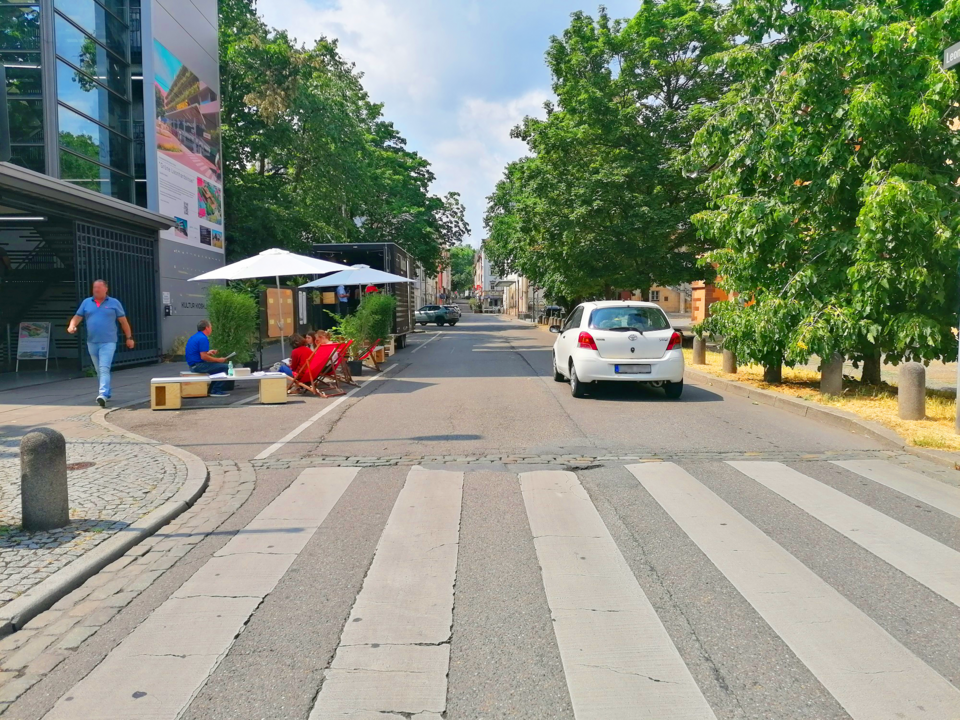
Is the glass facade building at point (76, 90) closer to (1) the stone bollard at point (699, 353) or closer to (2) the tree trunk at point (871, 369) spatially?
(1) the stone bollard at point (699, 353)

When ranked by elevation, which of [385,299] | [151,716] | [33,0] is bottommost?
[151,716]

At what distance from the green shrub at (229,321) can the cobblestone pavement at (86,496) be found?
588 centimetres

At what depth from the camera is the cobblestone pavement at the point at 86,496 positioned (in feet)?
15.2

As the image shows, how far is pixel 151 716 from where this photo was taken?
297 centimetres

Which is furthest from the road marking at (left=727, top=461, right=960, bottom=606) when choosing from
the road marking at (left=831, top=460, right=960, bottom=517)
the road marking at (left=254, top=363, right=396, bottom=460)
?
the road marking at (left=254, top=363, right=396, bottom=460)

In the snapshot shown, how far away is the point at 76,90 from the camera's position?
61.3ft

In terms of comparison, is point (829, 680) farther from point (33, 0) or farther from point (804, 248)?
point (33, 0)

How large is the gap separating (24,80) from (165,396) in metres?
10.3

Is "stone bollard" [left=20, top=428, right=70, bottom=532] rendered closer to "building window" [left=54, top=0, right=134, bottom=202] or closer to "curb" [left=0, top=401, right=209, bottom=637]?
"curb" [left=0, top=401, right=209, bottom=637]

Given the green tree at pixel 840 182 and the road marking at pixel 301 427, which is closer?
the road marking at pixel 301 427

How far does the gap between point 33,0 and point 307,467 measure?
15.5 meters

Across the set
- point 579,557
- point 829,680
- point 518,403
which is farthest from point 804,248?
point 829,680

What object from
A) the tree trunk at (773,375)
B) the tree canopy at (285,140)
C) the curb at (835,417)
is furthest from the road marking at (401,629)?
the tree canopy at (285,140)

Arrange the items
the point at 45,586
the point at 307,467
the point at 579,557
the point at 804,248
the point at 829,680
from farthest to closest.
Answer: the point at 804,248
the point at 307,467
the point at 579,557
the point at 45,586
the point at 829,680
